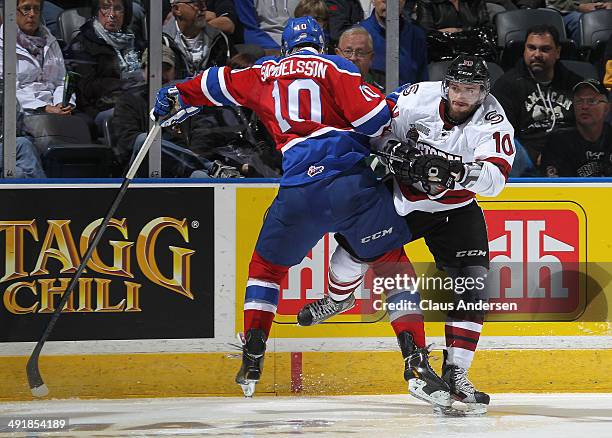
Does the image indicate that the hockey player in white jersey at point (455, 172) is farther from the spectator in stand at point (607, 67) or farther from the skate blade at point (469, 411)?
the spectator in stand at point (607, 67)

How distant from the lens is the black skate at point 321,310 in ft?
16.7

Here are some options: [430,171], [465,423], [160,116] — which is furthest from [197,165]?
[465,423]

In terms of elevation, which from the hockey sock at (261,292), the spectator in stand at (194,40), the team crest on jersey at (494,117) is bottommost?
the hockey sock at (261,292)

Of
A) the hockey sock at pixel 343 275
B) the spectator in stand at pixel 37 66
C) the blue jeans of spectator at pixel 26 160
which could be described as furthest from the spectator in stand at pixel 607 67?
the blue jeans of spectator at pixel 26 160

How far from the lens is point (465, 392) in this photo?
4.92 metres

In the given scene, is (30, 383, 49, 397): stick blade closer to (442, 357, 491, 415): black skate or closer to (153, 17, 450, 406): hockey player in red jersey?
(153, 17, 450, 406): hockey player in red jersey

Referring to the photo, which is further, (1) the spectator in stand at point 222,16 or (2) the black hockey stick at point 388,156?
(1) the spectator in stand at point 222,16

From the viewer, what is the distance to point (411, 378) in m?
4.87

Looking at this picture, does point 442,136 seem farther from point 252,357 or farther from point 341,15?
point 252,357

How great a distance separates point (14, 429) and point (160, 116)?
1.30 m

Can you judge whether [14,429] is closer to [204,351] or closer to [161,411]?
[161,411]

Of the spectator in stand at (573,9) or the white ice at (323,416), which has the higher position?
the spectator in stand at (573,9)

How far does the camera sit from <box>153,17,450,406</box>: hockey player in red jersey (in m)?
4.68

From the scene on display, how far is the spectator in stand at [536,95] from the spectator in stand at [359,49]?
0.55 metres
